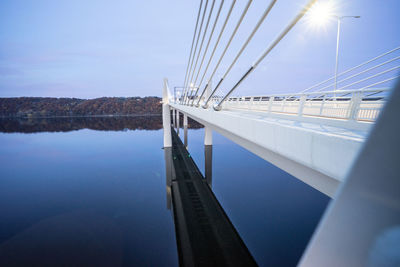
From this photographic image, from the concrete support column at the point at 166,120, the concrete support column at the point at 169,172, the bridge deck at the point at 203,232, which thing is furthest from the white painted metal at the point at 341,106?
the concrete support column at the point at 166,120

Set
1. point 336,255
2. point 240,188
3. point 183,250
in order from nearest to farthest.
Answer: point 336,255, point 183,250, point 240,188

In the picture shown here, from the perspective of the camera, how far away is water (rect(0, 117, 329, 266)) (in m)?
6.61

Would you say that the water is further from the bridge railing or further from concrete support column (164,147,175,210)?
the bridge railing

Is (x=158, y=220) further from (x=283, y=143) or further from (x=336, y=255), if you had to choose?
(x=336, y=255)

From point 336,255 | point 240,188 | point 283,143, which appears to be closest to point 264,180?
point 240,188

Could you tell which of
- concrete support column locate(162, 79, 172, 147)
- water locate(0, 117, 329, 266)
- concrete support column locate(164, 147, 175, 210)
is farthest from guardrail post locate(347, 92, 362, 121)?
concrete support column locate(162, 79, 172, 147)

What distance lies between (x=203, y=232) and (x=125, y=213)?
3959 mm

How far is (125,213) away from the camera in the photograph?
29.9 feet

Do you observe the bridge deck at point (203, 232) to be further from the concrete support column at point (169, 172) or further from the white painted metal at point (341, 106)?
the white painted metal at point (341, 106)

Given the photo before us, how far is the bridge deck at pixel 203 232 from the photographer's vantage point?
20.2 feet

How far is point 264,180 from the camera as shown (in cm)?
1417

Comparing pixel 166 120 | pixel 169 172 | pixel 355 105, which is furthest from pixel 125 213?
pixel 166 120

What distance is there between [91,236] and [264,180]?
11016 millimetres

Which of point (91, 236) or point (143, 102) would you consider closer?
point (91, 236)
